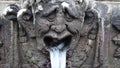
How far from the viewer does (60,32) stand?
3.68 metres

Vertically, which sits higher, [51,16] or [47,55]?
[51,16]

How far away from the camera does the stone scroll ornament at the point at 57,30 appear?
3.67 metres

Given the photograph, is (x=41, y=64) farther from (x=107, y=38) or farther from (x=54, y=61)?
(x=107, y=38)

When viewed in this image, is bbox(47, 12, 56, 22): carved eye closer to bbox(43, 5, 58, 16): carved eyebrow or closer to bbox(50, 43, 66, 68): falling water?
bbox(43, 5, 58, 16): carved eyebrow

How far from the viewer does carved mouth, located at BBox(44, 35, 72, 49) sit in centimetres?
375

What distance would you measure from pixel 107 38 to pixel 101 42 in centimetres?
9

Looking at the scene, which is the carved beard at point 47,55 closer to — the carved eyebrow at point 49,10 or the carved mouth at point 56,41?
the carved mouth at point 56,41

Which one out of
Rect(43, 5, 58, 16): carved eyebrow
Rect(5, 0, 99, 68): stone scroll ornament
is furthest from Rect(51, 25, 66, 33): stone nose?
Rect(43, 5, 58, 16): carved eyebrow

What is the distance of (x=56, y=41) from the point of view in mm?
3762

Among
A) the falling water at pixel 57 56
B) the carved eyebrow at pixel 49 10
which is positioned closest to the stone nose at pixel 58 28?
the carved eyebrow at pixel 49 10

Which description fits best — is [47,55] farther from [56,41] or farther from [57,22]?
[57,22]

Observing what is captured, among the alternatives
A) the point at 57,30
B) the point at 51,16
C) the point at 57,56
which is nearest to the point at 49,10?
the point at 51,16

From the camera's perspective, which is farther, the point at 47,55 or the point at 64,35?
the point at 47,55

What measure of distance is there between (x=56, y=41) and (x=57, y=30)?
5.0 inches
